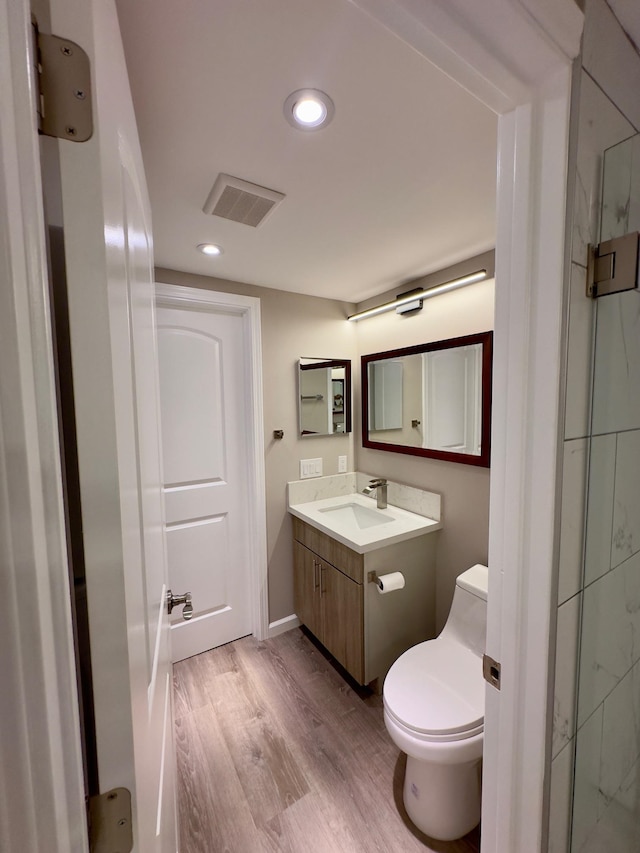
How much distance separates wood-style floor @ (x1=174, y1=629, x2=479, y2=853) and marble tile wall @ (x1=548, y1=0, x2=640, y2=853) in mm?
793

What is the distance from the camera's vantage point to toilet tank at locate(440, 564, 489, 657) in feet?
4.69

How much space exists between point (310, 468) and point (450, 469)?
0.88m

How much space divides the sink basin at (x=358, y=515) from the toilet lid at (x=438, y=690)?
2.25ft

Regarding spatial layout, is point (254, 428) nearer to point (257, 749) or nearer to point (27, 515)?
point (257, 749)

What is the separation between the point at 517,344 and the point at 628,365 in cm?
30

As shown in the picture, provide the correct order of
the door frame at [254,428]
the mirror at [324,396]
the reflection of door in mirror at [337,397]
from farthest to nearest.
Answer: the reflection of door in mirror at [337,397] → the mirror at [324,396] → the door frame at [254,428]

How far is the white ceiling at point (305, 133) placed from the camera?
667 millimetres

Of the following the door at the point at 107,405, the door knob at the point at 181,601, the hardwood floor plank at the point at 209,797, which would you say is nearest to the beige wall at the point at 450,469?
the hardwood floor plank at the point at 209,797

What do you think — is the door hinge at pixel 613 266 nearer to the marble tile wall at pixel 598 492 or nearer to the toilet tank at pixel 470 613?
the marble tile wall at pixel 598 492

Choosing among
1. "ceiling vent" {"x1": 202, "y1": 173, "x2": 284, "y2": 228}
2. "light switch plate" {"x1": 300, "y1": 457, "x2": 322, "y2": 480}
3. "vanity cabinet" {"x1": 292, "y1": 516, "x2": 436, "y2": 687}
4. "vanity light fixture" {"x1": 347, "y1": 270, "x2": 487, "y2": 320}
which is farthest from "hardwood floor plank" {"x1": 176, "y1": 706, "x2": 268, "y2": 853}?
"vanity light fixture" {"x1": 347, "y1": 270, "x2": 487, "y2": 320}

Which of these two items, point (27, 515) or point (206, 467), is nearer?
point (27, 515)

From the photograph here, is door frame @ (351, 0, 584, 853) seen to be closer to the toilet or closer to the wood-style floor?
the toilet

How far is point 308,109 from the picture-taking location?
32.8 inches

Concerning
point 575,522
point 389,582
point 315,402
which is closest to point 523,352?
point 575,522
